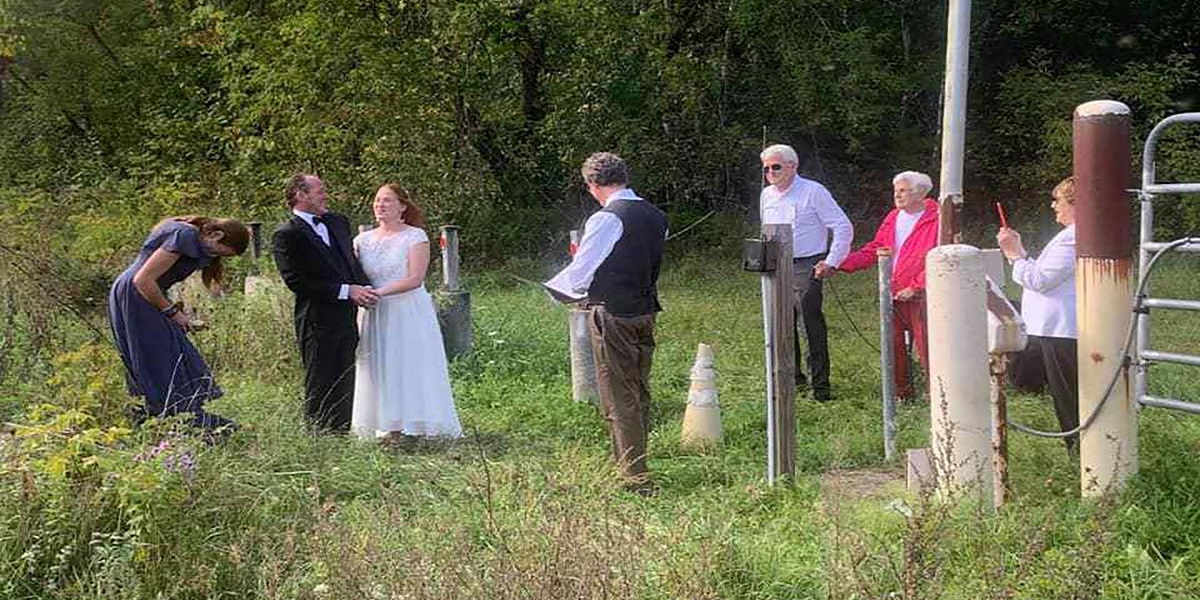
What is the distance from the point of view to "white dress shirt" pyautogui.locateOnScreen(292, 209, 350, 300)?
258 inches

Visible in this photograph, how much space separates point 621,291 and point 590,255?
23cm

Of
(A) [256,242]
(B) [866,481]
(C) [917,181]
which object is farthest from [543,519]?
(A) [256,242]

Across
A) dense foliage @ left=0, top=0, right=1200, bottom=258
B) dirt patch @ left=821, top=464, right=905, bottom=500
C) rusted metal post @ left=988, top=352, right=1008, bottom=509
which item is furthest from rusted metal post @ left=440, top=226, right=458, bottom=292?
dense foliage @ left=0, top=0, right=1200, bottom=258

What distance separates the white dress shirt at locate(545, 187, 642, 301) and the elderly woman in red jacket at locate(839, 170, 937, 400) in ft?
8.77

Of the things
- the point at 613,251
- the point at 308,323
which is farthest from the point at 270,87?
the point at 613,251

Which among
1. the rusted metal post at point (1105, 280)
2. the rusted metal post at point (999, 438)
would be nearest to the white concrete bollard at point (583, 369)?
the rusted metal post at point (999, 438)

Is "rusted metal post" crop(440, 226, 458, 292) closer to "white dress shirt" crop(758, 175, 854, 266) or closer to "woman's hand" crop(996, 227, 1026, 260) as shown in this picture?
"white dress shirt" crop(758, 175, 854, 266)

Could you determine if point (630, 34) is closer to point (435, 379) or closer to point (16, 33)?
point (16, 33)

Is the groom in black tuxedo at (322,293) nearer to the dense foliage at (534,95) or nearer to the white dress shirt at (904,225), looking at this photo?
the white dress shirt at (904,225)

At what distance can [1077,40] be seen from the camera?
21641mm

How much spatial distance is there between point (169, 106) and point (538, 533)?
19651 mm

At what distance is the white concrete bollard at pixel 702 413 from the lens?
21.6 feet

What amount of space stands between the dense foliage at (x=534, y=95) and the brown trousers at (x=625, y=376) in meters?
12.1

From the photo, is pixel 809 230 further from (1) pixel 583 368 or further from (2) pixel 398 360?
(2) pixel 398 360
